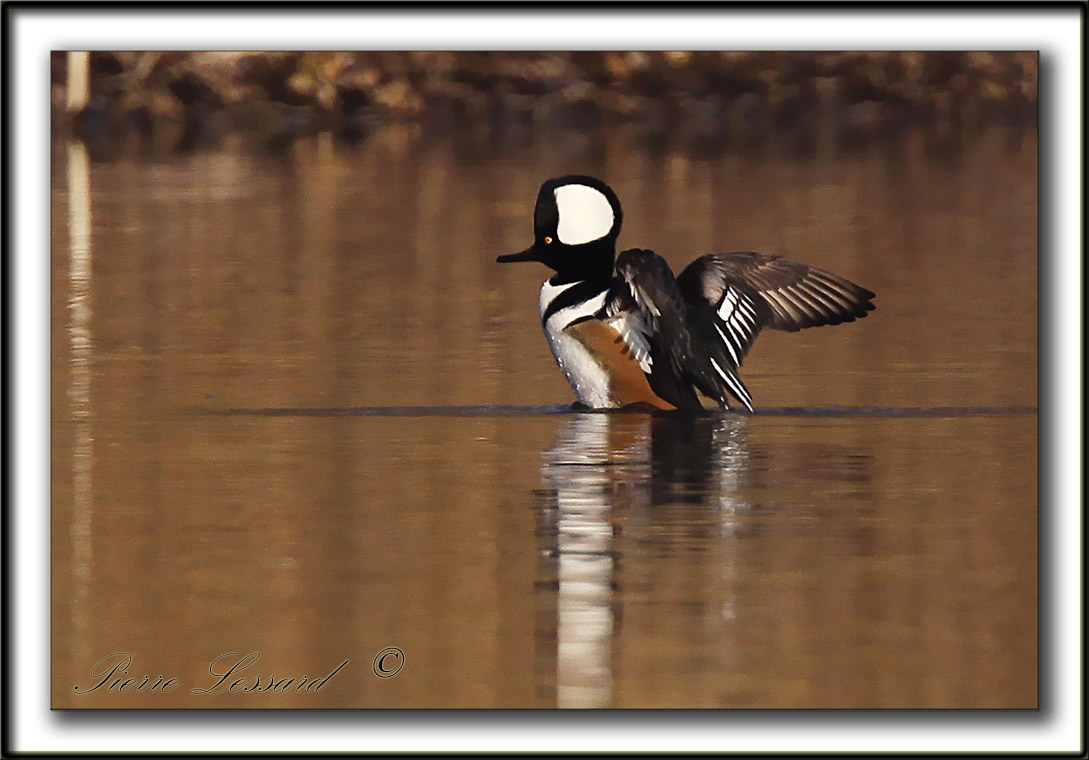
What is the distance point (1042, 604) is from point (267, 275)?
28.6 feet

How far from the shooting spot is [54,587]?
7770mm

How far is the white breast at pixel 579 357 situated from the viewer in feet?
35.2

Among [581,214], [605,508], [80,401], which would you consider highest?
[581,214]

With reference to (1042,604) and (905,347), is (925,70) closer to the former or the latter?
(905,347)

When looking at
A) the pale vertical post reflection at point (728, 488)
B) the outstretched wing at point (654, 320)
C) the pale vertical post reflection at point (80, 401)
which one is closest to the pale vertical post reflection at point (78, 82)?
the pale vertical post reflection at point (80, 401)

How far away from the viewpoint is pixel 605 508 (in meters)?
8.70

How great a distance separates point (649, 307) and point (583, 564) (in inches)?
110

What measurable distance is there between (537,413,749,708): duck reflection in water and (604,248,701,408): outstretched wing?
142 millimetres

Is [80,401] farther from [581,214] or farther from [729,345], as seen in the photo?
[729,345]

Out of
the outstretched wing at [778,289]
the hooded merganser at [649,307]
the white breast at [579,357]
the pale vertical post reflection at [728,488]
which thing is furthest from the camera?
the outstretched wing at [778,289]

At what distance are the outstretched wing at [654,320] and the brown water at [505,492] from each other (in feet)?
0.63

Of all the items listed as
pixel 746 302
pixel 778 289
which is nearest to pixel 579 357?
pixel 746 302

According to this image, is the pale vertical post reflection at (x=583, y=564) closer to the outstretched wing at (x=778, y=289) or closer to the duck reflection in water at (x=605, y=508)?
the duck reflection in water at (x=605, y=508)
